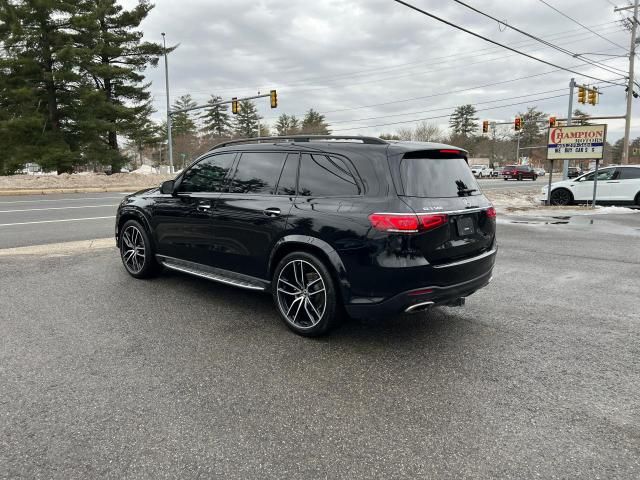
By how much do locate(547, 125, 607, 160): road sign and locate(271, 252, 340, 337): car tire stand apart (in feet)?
48.9

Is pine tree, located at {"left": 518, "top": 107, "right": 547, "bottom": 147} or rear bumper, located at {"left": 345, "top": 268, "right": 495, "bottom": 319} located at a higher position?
pine tree, located at {"left": 518, "top": 107, "right": 547, "bottom": 147}

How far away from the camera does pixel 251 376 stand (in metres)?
3.34

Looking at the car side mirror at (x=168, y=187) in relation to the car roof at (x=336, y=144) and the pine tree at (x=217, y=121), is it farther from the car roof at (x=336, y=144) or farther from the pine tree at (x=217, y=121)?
the pine tree at (x=217, y=121)

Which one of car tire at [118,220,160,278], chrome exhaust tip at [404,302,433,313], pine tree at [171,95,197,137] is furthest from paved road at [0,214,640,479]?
pine tree at [171,95,197,137]

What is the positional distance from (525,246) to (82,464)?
8372 mm

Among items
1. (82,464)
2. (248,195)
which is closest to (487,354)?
(248,195)

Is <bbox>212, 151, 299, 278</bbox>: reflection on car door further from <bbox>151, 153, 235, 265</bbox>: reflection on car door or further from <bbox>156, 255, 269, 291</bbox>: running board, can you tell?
<bbox>151, 153, 235, 265</bbox>: reflection on car door

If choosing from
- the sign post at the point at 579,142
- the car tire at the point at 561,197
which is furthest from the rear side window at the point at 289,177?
the car tire at the point at 561,197

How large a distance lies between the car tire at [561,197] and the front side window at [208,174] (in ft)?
52.7

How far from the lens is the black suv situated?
139 inches

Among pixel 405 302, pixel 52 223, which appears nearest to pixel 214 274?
pixel 405 302

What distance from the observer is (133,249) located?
6.01 meters

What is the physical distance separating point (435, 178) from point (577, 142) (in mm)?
14787

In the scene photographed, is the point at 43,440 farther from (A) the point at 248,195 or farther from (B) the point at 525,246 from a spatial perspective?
(B) the point at 525,246
